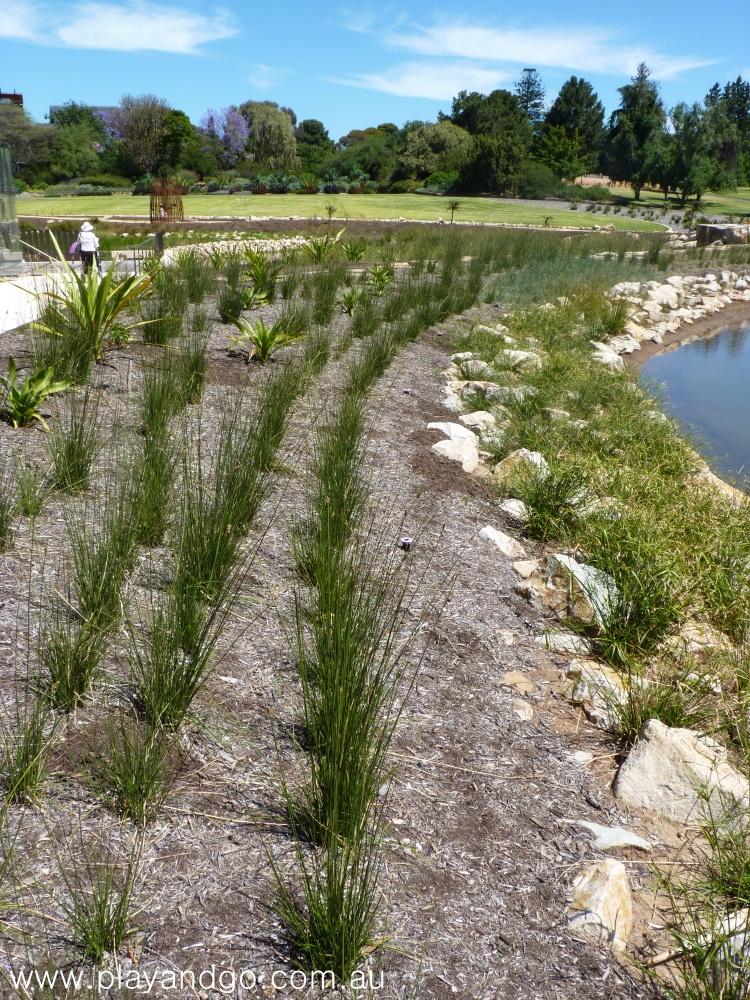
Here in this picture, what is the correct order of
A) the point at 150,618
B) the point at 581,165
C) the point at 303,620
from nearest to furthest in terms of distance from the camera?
1. the point at 150,618
2. the point at 303,620
3. the point at 581,165

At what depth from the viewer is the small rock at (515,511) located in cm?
385

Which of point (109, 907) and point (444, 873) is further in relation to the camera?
point (444, 873)

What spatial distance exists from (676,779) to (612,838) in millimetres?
284

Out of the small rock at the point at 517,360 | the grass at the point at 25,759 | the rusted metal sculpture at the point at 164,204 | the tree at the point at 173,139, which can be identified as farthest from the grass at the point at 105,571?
the tree at the point at 173,139

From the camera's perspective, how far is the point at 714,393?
28.5ft

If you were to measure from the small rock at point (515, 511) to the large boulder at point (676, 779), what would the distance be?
171 centimetres

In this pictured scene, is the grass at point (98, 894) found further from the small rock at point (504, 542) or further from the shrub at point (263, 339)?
the shrub at point (263, 339)

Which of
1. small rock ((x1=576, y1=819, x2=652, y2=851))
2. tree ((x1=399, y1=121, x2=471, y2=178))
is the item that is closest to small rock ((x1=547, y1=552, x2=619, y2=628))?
small rock ((x1=576, y1=819, x2=652, y2=851))

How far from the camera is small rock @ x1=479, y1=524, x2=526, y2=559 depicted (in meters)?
3.48

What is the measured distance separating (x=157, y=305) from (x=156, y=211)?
16431 millimetres

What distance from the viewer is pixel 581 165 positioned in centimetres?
4653

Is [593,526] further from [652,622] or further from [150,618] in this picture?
[150,618]

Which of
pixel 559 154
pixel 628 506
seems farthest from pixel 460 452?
pixel 559 154

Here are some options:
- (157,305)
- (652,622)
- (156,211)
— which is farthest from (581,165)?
(652,622)
